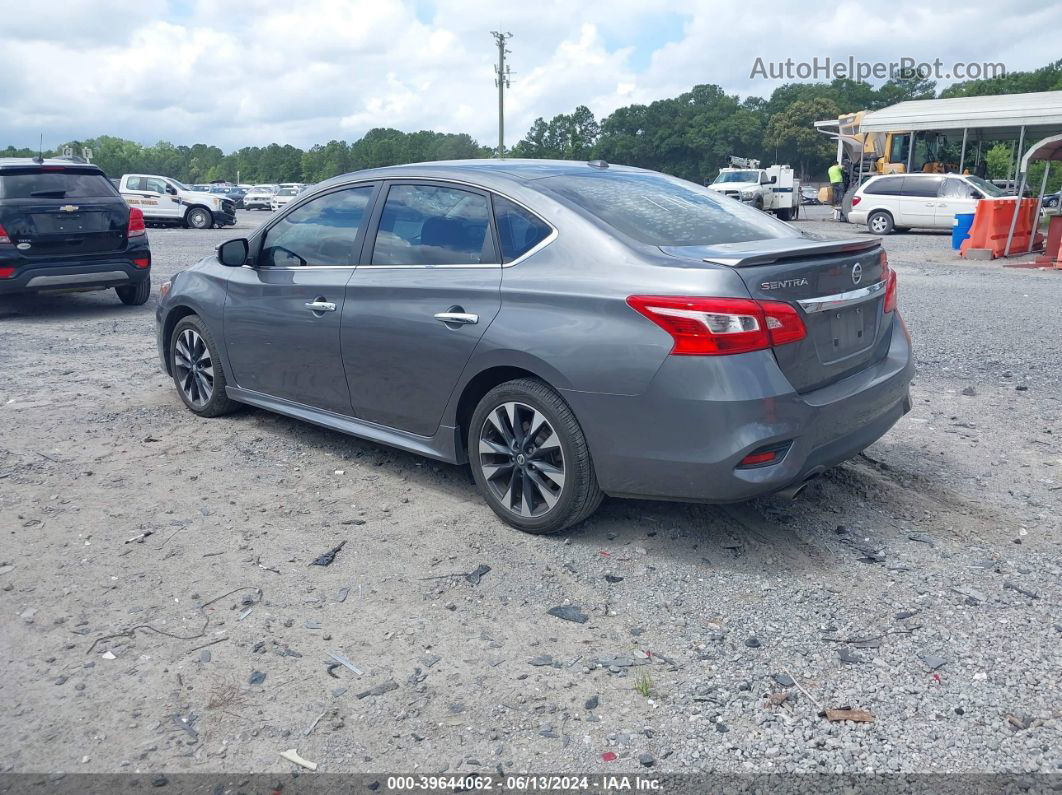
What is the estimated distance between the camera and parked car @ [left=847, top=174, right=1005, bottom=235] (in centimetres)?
2366

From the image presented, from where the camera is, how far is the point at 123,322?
10.5 meters

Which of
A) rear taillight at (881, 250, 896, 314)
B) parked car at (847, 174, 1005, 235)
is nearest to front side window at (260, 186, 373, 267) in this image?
rear taillight at (881, 250, 896, 314)

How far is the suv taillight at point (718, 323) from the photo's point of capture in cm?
353

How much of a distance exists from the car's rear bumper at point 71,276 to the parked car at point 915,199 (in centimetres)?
2004

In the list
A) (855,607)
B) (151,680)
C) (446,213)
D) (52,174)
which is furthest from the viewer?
(52,174)

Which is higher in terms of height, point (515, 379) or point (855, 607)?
point (515, 379)

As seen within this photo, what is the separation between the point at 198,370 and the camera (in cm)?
618

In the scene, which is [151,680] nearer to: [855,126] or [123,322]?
[123,322]

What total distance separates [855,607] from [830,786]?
3.56 ft

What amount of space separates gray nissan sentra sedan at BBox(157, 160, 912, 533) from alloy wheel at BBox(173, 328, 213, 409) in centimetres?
82

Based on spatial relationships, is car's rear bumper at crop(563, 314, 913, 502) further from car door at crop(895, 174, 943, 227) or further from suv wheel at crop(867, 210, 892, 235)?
suv wheel at crop(867, 210, 892, 235)

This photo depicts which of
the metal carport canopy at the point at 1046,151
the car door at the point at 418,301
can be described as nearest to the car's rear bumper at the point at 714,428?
the car door at the point at 418,301

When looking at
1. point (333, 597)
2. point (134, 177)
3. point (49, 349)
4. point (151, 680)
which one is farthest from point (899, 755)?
point (134, 177)

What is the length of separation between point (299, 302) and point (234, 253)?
70 centimetres
